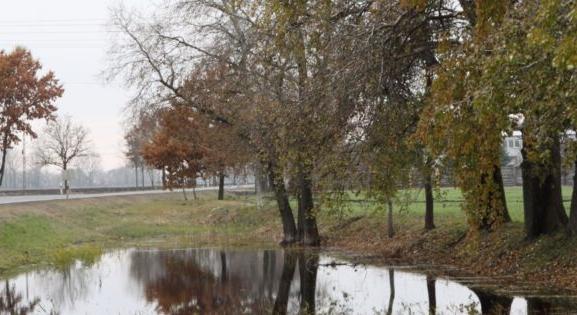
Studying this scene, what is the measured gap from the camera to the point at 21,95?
45062mm

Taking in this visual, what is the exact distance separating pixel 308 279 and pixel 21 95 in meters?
30.8

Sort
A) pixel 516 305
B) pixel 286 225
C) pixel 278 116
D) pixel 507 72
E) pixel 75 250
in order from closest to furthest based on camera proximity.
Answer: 1. pixel 507 72
2. pixel 516 305
3. pixel 278 116
4. pixel 75 250
5. pixel 286 225

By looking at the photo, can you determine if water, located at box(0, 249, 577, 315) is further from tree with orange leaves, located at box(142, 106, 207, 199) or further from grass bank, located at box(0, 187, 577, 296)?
tree with orange leaves, located at box(142, 106, 207, 199)

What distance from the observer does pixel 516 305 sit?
14477mm

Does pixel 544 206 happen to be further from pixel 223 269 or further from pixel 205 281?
pixel 223 269

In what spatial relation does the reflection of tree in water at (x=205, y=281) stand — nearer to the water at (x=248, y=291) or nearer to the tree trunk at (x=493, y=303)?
the water at (x=248, y=291)

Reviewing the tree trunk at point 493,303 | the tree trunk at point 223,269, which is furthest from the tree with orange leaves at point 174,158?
the tree trunk at point 493,303

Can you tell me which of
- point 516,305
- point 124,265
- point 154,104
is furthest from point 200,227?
point 516,305

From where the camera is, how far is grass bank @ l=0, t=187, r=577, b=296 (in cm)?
1864

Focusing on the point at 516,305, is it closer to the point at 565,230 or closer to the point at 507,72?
the point at 565,230

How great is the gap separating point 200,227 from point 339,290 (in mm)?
25667

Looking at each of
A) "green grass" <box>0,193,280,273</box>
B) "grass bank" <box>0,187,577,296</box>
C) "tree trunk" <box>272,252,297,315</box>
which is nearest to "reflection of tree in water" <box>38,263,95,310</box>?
"green grass" <box>0,193,280,273</box>

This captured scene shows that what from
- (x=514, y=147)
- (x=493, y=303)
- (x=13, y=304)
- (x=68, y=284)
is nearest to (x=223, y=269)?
(x=68, y=284)

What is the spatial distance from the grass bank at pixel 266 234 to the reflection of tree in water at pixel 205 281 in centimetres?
274
